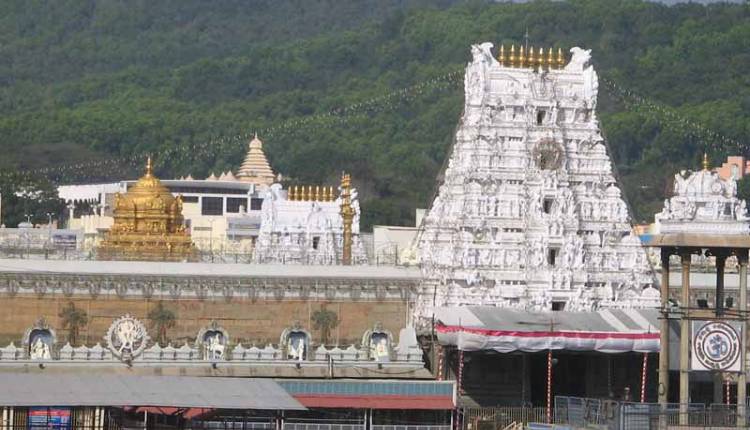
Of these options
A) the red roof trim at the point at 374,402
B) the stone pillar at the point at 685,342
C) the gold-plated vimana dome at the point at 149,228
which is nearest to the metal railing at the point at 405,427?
the red roof trim at the point at 374,402

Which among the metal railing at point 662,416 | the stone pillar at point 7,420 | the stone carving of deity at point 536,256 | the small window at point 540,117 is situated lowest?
the stone pillar at point 7,420

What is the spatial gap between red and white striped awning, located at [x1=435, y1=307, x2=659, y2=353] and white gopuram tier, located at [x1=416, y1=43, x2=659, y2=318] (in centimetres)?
419

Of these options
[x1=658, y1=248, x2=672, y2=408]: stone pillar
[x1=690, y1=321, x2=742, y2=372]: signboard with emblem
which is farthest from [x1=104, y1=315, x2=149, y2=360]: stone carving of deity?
[x1=690, y1=321, x2=742, y2=372]: signboard with emblem

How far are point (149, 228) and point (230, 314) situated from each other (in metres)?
14.3

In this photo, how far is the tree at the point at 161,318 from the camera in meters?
70.9

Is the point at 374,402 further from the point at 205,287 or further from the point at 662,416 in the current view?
the point at 205,287

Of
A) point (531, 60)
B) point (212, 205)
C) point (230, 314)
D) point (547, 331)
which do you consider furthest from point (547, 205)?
point (212, 205)

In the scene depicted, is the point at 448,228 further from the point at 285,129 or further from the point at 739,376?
the point at 285,129

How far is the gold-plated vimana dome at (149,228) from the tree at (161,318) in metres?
7.16

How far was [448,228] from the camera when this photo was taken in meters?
69.1

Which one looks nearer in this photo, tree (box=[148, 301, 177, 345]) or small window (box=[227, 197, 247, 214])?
tree (box=[148, 301, 177, 345])

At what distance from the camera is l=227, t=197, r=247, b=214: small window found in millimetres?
131375

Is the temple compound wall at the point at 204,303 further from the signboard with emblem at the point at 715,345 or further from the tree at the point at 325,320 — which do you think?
the signboard with emblem at the point at 715,345

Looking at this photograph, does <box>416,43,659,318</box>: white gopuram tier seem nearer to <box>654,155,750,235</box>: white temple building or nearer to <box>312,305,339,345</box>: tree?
<box>312,305,339,345</box>: tree
